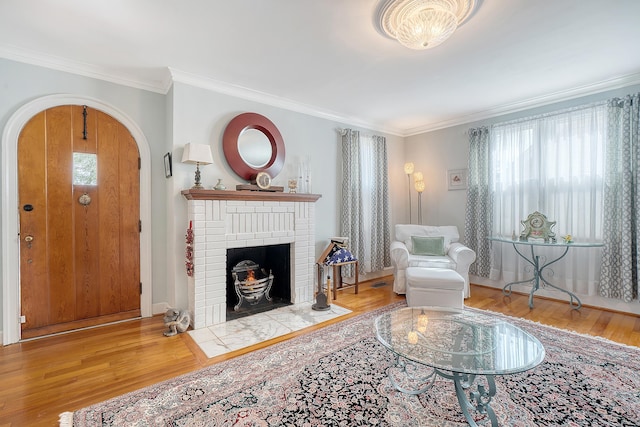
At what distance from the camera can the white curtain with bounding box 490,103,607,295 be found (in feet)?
11.0

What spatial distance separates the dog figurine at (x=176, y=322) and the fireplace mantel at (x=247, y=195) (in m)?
1.14

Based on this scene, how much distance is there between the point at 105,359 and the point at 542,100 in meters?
5.43

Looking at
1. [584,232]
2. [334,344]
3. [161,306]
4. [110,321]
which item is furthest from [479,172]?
[110,321]

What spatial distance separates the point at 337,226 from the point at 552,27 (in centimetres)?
308

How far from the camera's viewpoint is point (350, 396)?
1.77 metres

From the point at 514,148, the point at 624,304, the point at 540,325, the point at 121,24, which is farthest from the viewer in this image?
the point at 514,148

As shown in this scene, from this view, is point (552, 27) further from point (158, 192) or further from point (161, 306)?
point (161, 306)

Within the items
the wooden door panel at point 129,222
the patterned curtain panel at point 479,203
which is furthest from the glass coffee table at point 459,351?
the wooden door panel at point 129,222

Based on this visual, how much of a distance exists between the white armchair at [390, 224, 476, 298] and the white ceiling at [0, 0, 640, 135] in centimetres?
188

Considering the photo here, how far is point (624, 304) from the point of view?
3.20 m

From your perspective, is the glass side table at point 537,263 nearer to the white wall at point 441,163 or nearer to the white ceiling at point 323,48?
the white wall at point 441,163

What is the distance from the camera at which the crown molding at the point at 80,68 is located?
8.23 feet

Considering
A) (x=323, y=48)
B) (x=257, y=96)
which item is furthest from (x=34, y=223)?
(x=323, y=48)

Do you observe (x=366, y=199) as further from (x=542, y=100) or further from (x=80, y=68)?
(x=80, y=68)
